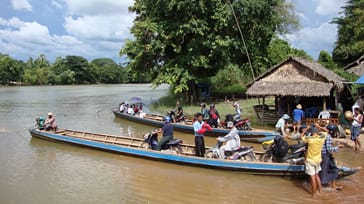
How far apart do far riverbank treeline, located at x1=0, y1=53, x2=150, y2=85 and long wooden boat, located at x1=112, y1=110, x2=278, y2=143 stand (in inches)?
2303

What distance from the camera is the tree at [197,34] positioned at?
2288 cm

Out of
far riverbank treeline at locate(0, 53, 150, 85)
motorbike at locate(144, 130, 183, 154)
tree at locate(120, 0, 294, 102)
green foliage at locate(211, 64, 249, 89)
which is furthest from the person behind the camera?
far riverbank treeline at locate(0, 53, 150, 85)

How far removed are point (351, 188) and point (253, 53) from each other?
18.8 m

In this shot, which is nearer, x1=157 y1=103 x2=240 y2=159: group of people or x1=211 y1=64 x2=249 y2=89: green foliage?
x1=157 y1=103 x2=240 y2=159: group of people

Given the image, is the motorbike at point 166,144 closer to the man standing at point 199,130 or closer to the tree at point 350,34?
the man standing at point 199,130

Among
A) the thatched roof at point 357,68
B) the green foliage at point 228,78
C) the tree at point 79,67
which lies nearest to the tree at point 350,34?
the thatched roof at point 357,68

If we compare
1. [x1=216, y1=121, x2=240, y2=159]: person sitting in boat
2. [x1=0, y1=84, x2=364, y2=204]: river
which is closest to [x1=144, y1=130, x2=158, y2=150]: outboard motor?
[x1=0, y1=84, x2=364, y2=204]: river

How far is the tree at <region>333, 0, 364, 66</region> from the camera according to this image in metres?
26.3

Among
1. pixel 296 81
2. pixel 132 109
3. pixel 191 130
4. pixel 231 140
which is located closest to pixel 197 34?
pixel 132 109

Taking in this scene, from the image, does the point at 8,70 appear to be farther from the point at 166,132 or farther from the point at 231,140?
the point at 231,140

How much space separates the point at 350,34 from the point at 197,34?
14.2 meters

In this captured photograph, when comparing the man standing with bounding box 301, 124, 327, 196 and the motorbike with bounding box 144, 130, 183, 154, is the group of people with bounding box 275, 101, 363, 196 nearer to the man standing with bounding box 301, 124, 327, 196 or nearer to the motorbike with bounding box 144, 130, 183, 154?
the man standing with bounding box 301, 124, 327, 196

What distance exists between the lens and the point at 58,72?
90.2 m

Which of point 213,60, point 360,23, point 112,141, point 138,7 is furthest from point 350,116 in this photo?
point 138,7
